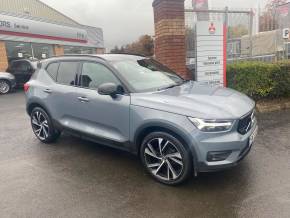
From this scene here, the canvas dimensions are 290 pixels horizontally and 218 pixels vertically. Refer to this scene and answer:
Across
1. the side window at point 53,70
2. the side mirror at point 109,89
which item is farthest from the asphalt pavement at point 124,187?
the side window at point 53,70

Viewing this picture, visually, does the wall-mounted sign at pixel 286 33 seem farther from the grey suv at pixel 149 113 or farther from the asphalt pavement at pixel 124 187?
the grey suv at pixel 149 113

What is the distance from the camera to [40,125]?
5.33 m

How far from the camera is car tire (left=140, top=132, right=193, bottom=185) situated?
11.1ft

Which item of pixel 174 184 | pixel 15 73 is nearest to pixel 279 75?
pixel 174 184

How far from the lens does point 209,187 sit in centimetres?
350

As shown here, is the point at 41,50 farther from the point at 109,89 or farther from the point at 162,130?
the point at 162,130

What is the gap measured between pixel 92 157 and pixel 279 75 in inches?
195

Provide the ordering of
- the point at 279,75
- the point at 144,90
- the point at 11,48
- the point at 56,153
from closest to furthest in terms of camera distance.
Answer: the point at 144,90, the point at 56,153, the point at 279,75, the point at 11,48

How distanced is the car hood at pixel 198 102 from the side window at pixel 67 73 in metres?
1.41

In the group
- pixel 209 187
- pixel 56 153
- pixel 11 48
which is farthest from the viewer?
pixel 11 48

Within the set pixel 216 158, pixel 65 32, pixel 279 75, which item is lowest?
pixel 216 158

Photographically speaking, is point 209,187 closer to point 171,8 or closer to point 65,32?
point 171,8

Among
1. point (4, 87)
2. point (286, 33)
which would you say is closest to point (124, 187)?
point (286, 33)

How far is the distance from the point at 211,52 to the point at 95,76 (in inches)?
145
